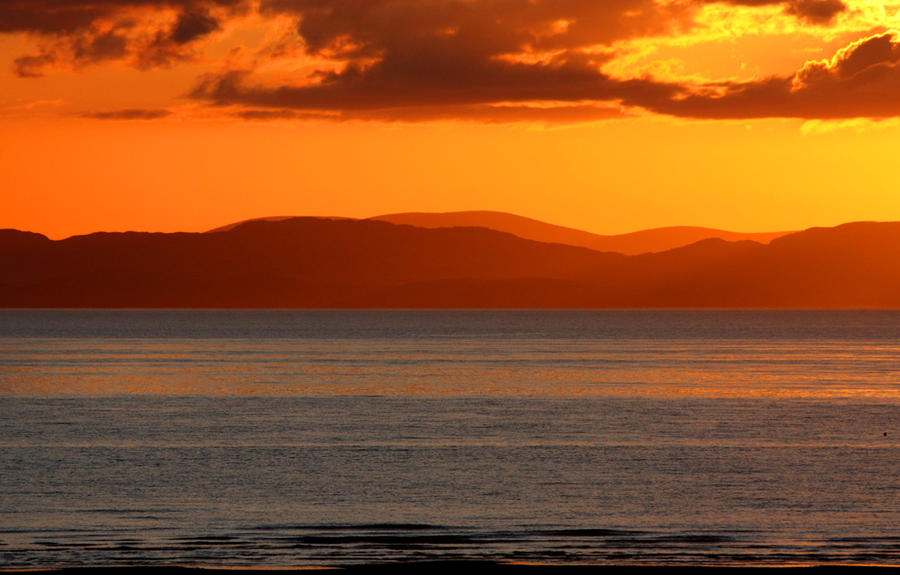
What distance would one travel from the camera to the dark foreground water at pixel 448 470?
36.1 metres

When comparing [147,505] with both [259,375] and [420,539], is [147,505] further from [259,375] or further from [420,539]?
[259,375]

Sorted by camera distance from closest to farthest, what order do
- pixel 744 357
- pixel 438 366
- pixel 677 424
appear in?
pixel 677 424, pixel 438 366, pixel 744 357

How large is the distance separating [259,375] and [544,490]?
72.2 metres

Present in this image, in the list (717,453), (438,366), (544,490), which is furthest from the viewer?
(438,366)

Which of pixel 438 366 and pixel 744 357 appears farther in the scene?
pixel 744 357

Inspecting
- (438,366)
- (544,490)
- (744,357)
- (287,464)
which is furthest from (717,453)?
(744,357)

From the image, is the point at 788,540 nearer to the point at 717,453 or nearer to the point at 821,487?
the point at 821,487

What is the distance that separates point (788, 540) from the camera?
37000 millimetres

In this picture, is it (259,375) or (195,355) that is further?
(195,355)

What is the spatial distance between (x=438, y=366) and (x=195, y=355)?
42.0 meters

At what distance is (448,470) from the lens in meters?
50.8

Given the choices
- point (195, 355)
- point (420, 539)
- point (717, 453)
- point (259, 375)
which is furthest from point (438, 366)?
Answer: point (420, 539)

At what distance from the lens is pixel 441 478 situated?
48.8 metres

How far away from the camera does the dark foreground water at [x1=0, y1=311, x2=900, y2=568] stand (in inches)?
1421
